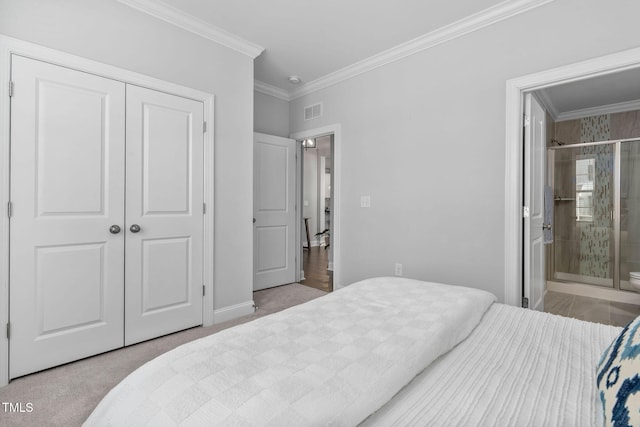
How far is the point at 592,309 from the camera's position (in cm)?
333

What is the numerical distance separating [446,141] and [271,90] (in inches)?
92.8

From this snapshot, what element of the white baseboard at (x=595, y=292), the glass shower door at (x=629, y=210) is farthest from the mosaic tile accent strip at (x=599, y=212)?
the white baseboard at (x=595, y=292)

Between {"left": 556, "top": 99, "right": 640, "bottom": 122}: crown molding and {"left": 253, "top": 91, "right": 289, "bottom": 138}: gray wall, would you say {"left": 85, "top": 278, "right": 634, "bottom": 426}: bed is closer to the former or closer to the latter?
{"left": 253, "top": 91, "right": 289, "bottom": 138}: gray wall

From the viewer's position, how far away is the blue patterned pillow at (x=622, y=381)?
568 mm

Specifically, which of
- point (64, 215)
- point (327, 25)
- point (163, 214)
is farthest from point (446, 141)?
point (64, 215)

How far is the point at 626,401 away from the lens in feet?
1.94

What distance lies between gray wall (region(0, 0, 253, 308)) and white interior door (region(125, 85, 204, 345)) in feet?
0.64

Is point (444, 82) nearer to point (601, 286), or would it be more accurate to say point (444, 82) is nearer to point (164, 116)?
point (164, 116)

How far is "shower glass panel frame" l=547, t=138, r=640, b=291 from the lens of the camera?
3.88 meters

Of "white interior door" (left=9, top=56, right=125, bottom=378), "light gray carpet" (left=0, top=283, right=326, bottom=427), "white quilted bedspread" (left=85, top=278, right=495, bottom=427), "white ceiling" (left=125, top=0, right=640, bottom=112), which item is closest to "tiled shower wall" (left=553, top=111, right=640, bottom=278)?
"white ceiling" (left=125, top=0, right=640, bottom=112)

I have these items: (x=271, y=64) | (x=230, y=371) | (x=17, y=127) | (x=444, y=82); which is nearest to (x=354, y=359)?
(x=230, y=371)

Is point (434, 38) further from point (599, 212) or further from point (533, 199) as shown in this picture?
point (599, 212)

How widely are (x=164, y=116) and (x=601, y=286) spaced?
5.34 metres

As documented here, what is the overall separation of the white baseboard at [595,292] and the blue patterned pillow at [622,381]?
4022 mm
